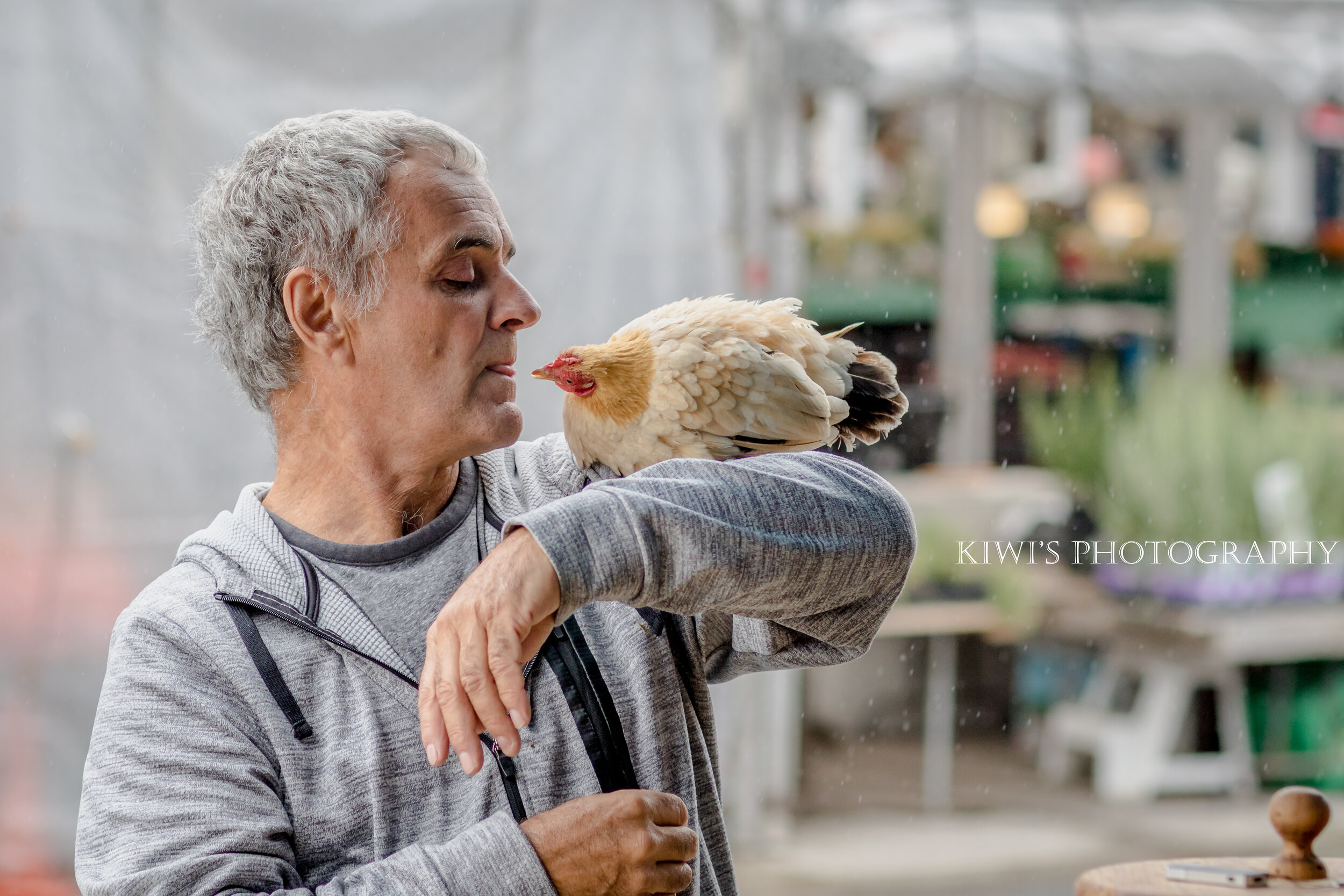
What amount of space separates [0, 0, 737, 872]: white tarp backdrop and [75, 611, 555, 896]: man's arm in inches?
58.0

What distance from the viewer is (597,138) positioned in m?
2.62

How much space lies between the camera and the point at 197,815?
0.95m

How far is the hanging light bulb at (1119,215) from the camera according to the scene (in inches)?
144

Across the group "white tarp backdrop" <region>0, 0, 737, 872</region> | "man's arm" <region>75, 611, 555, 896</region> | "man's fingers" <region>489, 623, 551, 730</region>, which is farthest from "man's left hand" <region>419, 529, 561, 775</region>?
"white tarp backdrop" <region>0, 0, 737, 872</region>

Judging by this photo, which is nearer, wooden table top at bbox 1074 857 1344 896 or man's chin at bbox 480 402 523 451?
man's chin at bbox 480 402 523 451

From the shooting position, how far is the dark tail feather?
3.56ft

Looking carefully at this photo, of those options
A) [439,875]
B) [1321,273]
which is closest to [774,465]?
[439,875]

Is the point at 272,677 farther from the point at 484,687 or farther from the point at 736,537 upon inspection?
the point at 736,537

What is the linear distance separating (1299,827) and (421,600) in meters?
0.95

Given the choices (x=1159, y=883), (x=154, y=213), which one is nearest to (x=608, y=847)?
(x=1159, y=883)

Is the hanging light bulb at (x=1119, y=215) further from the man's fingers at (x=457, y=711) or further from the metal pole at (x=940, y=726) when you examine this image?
the man's fingers at (x=457, y=711)

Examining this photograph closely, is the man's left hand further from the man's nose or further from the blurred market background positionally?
the blurred market background

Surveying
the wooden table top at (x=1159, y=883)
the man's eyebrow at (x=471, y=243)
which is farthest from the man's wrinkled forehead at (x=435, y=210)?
the wooden table top at (x=1159, y=883)

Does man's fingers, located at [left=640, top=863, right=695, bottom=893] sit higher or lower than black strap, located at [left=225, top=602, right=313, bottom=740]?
lower
